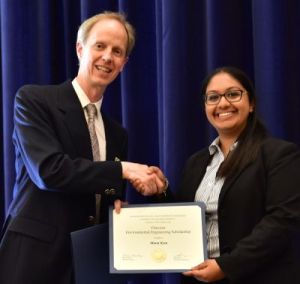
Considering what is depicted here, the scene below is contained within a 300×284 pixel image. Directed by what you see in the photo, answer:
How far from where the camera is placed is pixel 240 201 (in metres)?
1.45

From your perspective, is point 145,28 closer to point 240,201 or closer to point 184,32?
point 184,32

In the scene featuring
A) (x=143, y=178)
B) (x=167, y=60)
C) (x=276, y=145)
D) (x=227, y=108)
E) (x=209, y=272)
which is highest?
(x=167, y=60)

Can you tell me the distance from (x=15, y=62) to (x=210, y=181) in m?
1.17

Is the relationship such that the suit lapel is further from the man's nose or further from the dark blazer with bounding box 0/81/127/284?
the man's nose

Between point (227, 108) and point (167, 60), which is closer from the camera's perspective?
point (227, 108)

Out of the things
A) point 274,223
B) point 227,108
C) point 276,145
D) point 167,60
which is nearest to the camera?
point 274,223

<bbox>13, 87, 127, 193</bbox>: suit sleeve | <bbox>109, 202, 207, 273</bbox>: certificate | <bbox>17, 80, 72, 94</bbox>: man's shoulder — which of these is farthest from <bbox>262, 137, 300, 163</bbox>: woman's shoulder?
<bbox>17, 80, 72, 94</bbox>: man's shoulder

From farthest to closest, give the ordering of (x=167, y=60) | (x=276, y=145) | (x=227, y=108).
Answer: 1. (x=167, y=60)
2. (x=227, y=108)
3. (x=276, y=145)

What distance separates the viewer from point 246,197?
56.9 inches

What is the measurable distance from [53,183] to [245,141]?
0.65 m

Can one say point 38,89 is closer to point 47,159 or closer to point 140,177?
point 47,159

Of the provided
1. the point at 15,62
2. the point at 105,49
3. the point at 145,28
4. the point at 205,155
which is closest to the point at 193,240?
the point at 205,155

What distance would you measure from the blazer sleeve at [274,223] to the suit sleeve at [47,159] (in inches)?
17.3

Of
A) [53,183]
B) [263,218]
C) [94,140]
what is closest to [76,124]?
[94,140]
